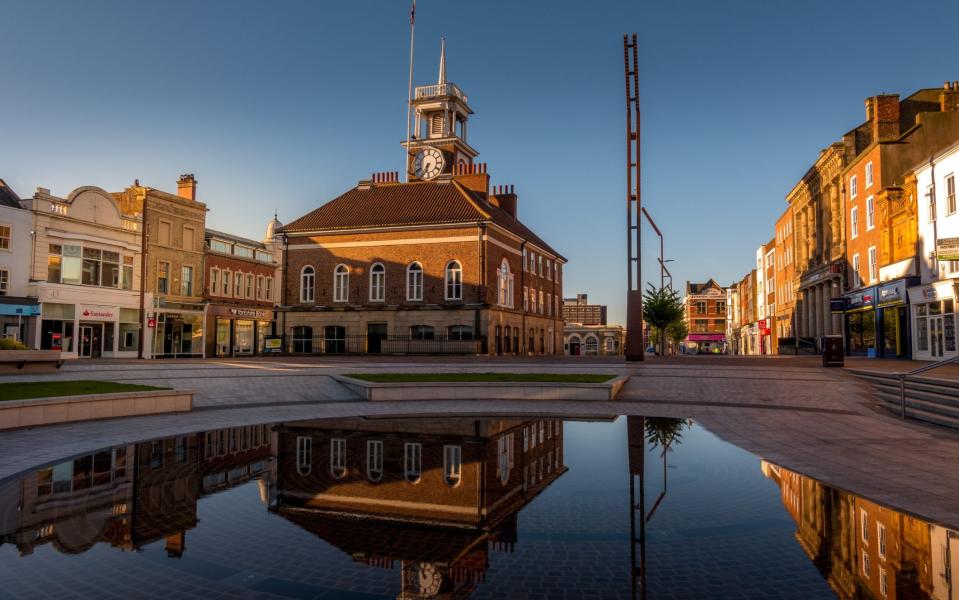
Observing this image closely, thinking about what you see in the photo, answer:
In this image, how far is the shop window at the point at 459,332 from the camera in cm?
4356

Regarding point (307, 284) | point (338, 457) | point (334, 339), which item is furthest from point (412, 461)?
point (307, 284)

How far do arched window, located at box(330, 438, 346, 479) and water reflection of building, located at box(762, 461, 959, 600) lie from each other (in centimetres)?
516

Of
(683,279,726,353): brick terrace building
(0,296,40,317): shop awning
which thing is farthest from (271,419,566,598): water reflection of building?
(683,279,726,353): brick terrace building

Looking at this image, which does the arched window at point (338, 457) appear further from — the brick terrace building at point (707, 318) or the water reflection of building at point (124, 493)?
the brick terrace building at point (707, 318)

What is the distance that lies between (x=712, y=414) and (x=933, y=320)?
19772mm

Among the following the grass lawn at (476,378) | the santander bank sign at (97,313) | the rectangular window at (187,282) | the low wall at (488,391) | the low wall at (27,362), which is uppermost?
the rectangular window at (187,282)

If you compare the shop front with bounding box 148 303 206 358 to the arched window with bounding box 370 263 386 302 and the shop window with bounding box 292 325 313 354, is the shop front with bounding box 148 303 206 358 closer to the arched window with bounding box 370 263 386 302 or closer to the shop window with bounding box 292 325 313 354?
the shop window with bounding box 292 325 313 354

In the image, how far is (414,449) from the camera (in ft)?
31.0

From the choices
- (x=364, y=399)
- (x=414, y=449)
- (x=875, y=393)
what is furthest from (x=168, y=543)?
(x=875, y=393)

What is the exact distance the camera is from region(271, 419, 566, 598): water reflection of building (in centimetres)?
492

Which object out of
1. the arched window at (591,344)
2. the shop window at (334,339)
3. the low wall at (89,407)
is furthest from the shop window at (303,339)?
the arched window at (591,344)

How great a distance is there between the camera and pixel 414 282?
45.5 m

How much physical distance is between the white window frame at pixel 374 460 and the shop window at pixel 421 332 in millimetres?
34155

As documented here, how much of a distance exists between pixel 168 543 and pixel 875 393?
17.7m
